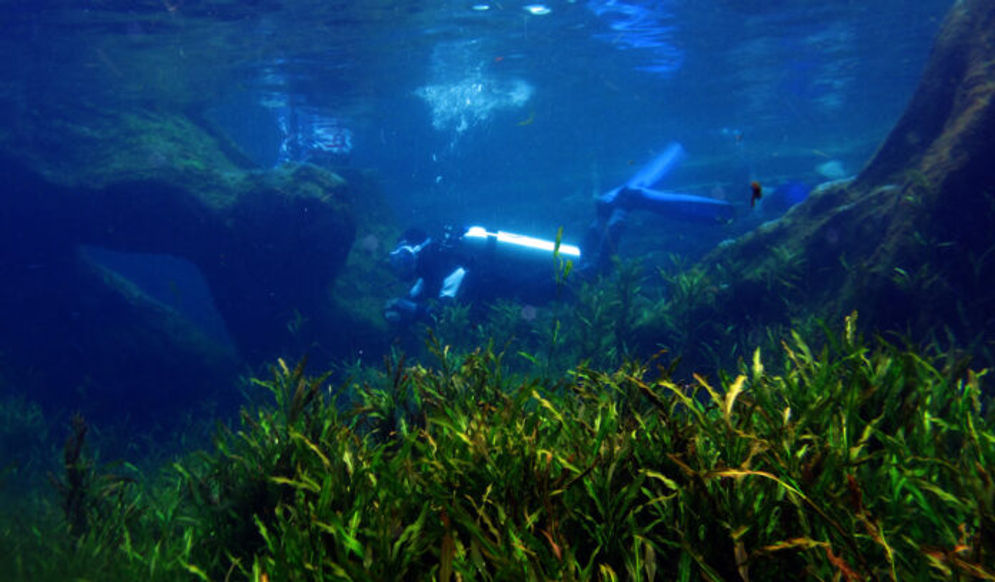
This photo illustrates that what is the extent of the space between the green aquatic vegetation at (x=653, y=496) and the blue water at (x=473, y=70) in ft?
29.5

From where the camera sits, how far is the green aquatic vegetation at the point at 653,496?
187cm

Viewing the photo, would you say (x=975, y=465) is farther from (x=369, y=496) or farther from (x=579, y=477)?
(x=369, y=496)

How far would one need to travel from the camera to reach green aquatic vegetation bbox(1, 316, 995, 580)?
6.12ft

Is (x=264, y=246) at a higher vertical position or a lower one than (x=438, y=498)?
lower

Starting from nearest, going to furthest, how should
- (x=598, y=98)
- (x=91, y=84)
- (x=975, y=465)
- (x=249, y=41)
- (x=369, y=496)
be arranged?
(x=975, y=465) → (x=369, y=496) → (x=249, y=41) → (x=91, y=84) → (x=598, y=98)

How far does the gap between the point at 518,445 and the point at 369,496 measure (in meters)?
0.79

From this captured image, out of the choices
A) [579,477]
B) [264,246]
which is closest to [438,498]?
[579,477]

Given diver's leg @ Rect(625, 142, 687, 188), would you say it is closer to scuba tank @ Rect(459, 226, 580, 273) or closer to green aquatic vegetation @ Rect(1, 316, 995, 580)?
scuba tank @ Rect(459, 226, 580, 273)

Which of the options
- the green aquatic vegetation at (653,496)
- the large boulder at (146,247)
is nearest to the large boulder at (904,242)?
the green aquatic vegetation at (653,496)

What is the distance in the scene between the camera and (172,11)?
15.6 metres

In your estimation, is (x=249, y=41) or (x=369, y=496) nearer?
(x=369, y=496)

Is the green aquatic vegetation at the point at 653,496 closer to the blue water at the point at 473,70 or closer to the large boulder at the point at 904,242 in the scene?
the large boulder at the point at 904,242

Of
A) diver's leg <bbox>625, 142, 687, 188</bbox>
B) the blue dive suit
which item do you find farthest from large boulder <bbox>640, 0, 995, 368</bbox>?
diver's leg <bbox>625, 142, 687, 188</bbox>

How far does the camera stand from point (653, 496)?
7.52 feet
